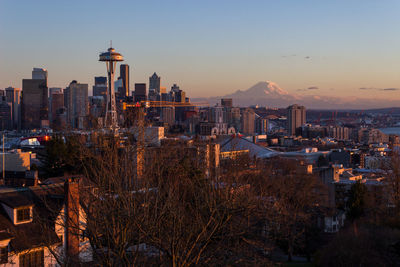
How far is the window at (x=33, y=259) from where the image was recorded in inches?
282

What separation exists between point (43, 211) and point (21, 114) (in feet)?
349

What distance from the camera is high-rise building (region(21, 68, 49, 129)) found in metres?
104

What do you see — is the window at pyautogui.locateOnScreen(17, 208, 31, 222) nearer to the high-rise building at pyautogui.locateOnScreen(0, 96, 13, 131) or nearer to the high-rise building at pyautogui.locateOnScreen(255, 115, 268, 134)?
the high-rise building at pyautogui.locateOnScreen(0, 96, 13, 131)

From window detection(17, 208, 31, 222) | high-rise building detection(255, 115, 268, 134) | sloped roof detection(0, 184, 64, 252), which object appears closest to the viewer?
sloped roof detection(0, 184, 64, 252)

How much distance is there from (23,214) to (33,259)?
0.89 metres

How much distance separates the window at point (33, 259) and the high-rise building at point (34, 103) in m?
100

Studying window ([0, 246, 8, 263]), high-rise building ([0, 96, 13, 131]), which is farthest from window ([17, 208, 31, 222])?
high-rise building ([0, 96, 13, 131])

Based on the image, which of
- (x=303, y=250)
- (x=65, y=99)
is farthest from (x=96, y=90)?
(x=303, y=250)

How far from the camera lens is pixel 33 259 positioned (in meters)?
7.27

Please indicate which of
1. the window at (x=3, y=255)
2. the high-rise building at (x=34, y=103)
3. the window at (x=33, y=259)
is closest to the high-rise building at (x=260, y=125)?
the high-rise building at (x=34, y=103)

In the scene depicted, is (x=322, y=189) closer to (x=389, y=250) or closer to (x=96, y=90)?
(x=389, y=250)

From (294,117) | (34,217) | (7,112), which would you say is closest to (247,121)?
(294,117)

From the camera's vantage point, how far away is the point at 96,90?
420 ft

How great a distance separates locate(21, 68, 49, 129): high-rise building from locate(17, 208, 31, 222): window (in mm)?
99342
